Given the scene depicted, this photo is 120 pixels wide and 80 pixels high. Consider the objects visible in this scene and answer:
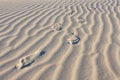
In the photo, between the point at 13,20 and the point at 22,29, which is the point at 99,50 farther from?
the point at 13,20

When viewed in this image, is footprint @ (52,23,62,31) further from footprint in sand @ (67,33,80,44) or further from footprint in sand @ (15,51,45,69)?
footprint in sand @ (15,51,45,69)

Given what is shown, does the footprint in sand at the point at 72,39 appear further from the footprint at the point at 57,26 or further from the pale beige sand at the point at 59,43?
the footprint at the point at 57,26

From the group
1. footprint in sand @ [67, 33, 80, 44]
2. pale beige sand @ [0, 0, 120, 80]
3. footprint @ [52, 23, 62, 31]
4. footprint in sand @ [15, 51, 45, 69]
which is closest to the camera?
pale beige sand @ [0, 0, 120, 80]

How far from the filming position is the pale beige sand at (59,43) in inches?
117

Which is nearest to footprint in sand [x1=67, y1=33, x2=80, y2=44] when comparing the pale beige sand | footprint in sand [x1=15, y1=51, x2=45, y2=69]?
the pale beige sand

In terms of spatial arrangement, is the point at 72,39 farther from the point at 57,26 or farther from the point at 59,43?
the point at 57,26

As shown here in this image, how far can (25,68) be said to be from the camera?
3062 millimetres

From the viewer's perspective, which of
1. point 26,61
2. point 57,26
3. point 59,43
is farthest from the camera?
point 57,26

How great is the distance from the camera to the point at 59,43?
149 inches

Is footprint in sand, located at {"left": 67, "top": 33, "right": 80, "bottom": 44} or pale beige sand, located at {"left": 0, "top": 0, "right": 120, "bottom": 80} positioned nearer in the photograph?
pale beige sand, located at {"left": 0, "top": 0, "right": 120, "bottom": 80}

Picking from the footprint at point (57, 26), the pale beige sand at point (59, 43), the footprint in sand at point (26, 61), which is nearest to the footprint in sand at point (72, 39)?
the pale beige sand at point (59, 43)

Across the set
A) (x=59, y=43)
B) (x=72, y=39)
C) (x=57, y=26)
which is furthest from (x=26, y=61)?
(x=57, y=26)

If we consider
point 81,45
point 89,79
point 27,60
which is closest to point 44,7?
point 81,45

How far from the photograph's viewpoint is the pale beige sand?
2979 mm
